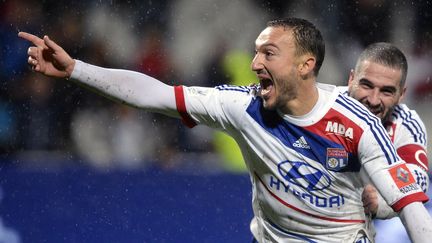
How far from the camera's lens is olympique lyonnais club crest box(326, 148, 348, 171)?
379 cm

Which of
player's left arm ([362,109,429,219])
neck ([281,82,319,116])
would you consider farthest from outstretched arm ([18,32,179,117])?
player's left arm ([362,109,429,219])

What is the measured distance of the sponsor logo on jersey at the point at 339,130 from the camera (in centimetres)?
375

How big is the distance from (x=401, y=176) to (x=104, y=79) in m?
1.17

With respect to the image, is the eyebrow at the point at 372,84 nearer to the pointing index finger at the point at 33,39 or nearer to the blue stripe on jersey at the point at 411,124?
the blue stripe on jersey at the point at 411,124

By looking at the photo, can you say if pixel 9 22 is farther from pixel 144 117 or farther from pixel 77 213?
pixel 77 213

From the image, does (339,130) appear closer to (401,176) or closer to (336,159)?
(336,159)

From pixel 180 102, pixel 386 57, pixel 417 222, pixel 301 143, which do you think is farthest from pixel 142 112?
pixel 417 222

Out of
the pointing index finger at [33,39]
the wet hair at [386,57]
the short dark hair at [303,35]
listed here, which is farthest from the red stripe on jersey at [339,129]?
the pointing index finger at [33,39]

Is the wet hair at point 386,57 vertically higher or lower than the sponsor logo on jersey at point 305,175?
higher

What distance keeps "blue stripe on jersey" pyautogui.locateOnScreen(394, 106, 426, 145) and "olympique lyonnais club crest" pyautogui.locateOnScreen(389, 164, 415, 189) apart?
0.64 meters

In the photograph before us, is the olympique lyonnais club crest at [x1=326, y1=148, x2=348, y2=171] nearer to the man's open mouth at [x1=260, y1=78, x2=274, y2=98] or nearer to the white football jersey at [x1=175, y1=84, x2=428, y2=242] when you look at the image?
the white football jersey at [x1=175, y1=84, x2=428, y2=242]

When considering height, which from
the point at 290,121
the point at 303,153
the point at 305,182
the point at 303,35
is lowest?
the point at 305,182

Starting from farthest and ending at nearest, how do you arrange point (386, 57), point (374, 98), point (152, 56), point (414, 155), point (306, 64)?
point (152, 56) → point (386, 57) → point (374, 98) → point (414, 155) → point (306, 64)

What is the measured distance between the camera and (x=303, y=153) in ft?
12.6
